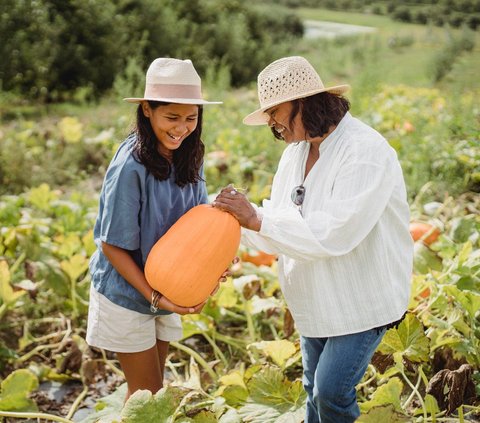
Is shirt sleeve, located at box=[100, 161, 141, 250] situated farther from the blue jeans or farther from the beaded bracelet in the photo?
the blue jeans

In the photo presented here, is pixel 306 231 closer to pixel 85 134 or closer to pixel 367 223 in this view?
pixel 367 223

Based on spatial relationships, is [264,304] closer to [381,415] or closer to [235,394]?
[235,394]

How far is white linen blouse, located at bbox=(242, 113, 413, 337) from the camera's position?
1690 millimetres

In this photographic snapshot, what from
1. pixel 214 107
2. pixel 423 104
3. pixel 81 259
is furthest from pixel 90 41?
pixel 81 259

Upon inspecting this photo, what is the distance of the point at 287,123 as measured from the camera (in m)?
1.86

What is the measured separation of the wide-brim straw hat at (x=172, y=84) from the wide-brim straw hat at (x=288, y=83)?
19 centimetres

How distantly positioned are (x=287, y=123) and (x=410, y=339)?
89cm

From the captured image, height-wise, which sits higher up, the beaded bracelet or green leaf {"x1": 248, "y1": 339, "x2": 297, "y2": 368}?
the beaded bracelet

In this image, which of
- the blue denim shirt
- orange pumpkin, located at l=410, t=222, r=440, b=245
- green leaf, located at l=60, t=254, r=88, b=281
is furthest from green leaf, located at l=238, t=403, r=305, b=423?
orange pumpkin, located at l=410, t=222, r=440, b=245

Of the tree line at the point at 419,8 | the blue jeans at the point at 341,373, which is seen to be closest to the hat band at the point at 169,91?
the blue jeans at the point at 341,373

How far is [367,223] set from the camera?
169 centimetres

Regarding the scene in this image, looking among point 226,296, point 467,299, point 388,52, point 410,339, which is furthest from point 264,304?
point 388,52

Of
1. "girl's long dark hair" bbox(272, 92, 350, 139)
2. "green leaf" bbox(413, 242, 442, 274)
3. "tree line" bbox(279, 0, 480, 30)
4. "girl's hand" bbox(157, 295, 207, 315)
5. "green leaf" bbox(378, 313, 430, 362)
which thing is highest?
"tree line" bbox(279, 0, 480, 30)

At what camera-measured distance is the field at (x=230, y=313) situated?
7.04 feet
